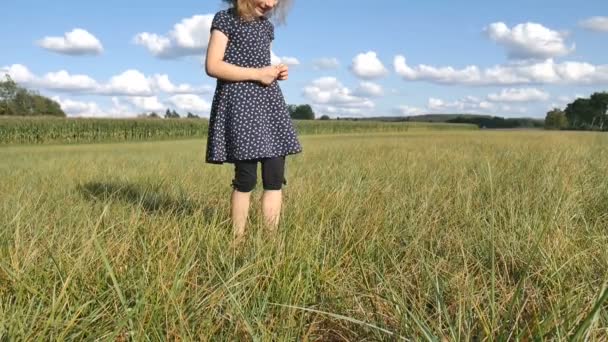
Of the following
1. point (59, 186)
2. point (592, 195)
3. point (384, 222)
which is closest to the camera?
point (384, 222)

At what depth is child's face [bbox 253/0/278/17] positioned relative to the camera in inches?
105

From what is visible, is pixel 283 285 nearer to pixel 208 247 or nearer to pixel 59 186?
pixel 208 247

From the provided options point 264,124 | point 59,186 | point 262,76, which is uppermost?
point 262,76

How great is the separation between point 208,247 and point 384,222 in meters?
0.93

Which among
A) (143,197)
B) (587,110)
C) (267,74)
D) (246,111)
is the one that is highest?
(587,110)

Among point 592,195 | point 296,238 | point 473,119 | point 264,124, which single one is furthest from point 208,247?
point 473,119

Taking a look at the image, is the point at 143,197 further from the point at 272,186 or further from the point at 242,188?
the point at 272,186

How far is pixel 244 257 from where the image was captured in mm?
1921

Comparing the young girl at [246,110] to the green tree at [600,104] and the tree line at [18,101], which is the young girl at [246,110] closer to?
the tree line at [18,101]

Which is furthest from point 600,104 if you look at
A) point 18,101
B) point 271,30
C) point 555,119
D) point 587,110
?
point 271,30

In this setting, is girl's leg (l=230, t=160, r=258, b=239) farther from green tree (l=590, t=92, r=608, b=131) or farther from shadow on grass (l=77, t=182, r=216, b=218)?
green tree (l=590, t=92, r=608, b=131)

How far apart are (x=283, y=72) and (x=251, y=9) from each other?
39cm

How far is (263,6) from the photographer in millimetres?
2691

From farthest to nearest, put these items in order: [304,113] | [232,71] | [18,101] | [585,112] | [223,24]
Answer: [304,113] → [585,112] → [18,101] → [223,24] → [232,71]
